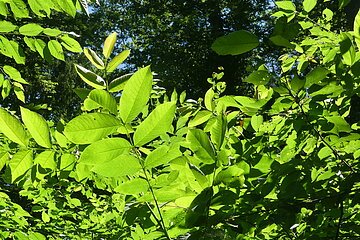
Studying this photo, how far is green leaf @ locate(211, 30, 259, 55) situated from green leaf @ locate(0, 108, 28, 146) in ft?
1.35

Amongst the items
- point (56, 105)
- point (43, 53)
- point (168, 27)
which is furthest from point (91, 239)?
point (168, 27)

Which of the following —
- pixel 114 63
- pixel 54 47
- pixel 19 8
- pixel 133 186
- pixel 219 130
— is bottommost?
pixel 133 186

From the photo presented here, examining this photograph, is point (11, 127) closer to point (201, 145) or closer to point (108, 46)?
point (108, 46)

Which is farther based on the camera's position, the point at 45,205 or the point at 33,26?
the point at 45,205

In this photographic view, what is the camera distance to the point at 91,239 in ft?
8.35

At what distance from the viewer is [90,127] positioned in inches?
Result: 30.6

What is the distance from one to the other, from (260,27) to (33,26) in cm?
1626

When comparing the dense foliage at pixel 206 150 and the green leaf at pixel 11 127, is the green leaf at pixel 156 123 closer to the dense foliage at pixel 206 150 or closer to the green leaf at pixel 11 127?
the dense foliage at pixel 206 150

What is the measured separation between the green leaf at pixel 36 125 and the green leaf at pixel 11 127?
0.07 ft

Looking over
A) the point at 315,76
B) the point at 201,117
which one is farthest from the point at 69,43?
the point at 315,76

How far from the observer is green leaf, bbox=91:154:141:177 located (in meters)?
0.79

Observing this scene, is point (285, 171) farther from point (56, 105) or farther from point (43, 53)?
point (56, 105)

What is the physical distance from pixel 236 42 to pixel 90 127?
1.11 ft

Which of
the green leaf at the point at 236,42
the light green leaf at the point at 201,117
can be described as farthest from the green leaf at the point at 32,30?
the green leaf at the point at 236,42
